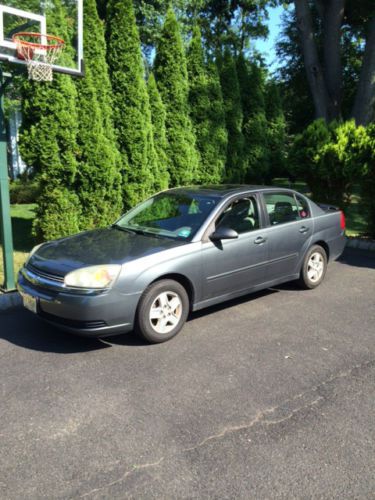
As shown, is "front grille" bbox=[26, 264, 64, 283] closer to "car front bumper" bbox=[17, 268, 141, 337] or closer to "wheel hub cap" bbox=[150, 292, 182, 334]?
"car front bumper" bbox=[17, 268, 141, 337]

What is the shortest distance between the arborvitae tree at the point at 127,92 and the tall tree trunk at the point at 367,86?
835 cm

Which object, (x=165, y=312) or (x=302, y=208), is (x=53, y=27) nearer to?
(x=302, y=208)

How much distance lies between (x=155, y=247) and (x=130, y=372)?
129cm

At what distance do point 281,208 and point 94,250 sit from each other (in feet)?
8.57

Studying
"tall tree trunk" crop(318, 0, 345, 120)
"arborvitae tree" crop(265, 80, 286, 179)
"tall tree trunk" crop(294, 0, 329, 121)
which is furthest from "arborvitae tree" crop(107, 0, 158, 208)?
"tall tree trunk" crop(318, 0, 345, 120)

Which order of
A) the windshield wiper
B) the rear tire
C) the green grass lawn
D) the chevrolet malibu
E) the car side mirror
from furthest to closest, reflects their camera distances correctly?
the green grass lawn
the rear tire
the windshield wiper
the car side mirror
the chevrolet malibu

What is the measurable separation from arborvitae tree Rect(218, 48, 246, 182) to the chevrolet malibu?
6.05 meters

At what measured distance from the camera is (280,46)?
25.5 m

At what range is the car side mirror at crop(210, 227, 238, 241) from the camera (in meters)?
4.60

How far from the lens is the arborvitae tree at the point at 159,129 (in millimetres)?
9625

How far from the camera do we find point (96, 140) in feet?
26.0

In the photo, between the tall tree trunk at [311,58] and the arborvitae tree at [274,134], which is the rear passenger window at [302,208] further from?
the tall tree trunk at [311,58]

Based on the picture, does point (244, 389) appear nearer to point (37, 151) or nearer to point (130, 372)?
point (130, 372)

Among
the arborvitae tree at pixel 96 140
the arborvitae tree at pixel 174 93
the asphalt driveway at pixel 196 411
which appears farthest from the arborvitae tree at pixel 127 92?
the asphalt driveway at pixel 196 411
